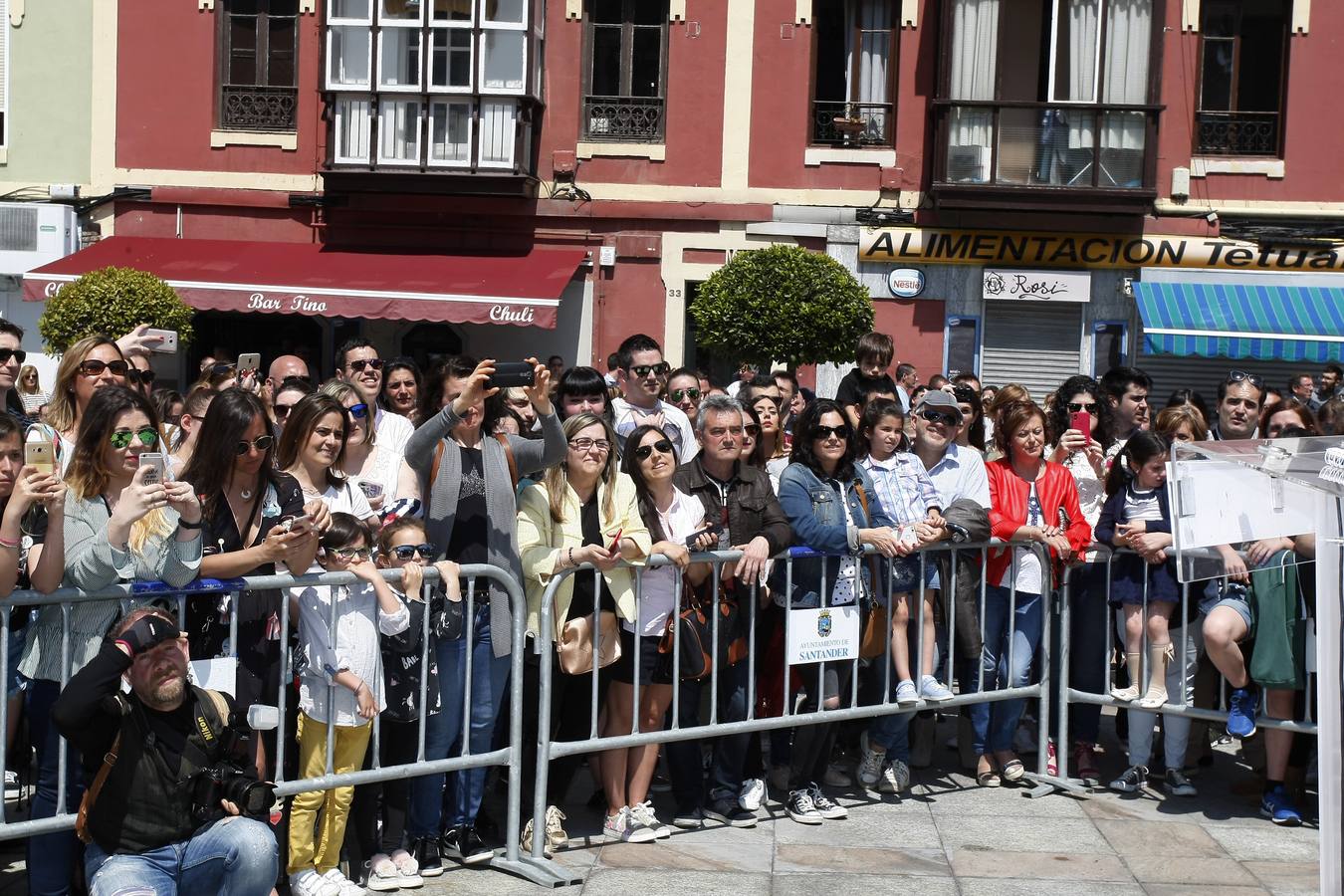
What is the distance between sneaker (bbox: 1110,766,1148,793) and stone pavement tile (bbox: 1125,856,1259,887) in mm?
935

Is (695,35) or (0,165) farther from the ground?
(695,35)

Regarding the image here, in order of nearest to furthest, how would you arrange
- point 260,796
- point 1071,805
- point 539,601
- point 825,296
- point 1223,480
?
1. point 1223,480
2. point 260,796
3. point 539,601
4. point 1071,805
5. point 825,296

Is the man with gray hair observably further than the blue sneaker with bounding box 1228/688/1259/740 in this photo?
No

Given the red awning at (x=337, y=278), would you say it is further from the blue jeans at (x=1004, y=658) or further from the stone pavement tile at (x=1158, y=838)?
the stone pavement tile at (x=1158, y=838)

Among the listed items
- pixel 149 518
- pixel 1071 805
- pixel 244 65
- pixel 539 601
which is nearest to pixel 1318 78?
pixel 244 65

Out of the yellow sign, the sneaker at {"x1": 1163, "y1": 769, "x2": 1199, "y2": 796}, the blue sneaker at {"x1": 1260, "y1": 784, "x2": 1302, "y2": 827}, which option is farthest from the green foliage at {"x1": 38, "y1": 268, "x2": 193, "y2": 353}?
the blue sneaker at {"x1": 1260, "y1": 784, "x2": 1302, "y2": 827}

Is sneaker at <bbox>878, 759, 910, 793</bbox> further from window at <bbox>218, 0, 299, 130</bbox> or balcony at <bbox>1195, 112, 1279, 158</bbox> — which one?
window at <bbox>218, 0, 299, 130</bbox>

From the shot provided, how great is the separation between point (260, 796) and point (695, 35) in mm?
16779

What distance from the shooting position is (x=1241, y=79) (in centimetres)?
1998

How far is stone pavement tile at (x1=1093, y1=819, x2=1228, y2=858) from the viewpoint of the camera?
6469mm

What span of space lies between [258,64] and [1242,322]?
532 inches

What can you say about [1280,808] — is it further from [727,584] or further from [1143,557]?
[727,584]

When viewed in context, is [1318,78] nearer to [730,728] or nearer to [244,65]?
[244,65]

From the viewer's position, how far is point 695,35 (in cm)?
2009
